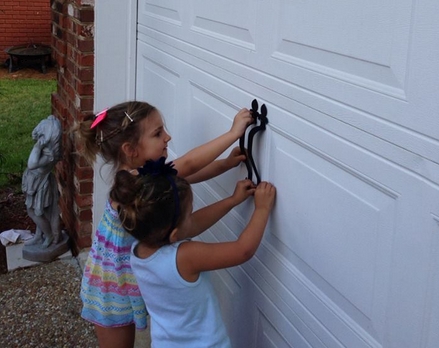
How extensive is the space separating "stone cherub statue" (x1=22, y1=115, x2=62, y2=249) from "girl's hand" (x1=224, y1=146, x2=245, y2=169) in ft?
6.25

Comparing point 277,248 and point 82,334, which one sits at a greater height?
point 277,248

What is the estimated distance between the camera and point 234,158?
7.97 ft

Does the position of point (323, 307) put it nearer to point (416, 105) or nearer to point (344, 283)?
point (344, 283)

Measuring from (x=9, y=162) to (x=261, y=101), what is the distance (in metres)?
5.01

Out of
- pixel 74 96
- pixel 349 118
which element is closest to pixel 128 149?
pixel 349 118

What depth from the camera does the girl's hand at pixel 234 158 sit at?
2404 millimetres

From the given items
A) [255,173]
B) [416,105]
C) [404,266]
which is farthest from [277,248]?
[416,105]

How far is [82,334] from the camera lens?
11.9 ft

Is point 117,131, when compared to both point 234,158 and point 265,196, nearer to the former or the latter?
point 234,158

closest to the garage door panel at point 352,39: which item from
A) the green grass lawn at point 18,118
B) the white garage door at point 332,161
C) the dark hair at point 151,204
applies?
the white garage door at point 332,161

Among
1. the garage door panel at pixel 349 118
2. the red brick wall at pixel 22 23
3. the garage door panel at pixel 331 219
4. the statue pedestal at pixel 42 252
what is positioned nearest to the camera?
the garage door panel at pixel 349 118

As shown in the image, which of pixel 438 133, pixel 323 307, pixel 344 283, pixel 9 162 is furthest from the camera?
pixel 9 162

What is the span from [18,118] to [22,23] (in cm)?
559

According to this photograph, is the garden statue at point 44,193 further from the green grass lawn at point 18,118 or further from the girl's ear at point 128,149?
the girl's ear at point 128,149
